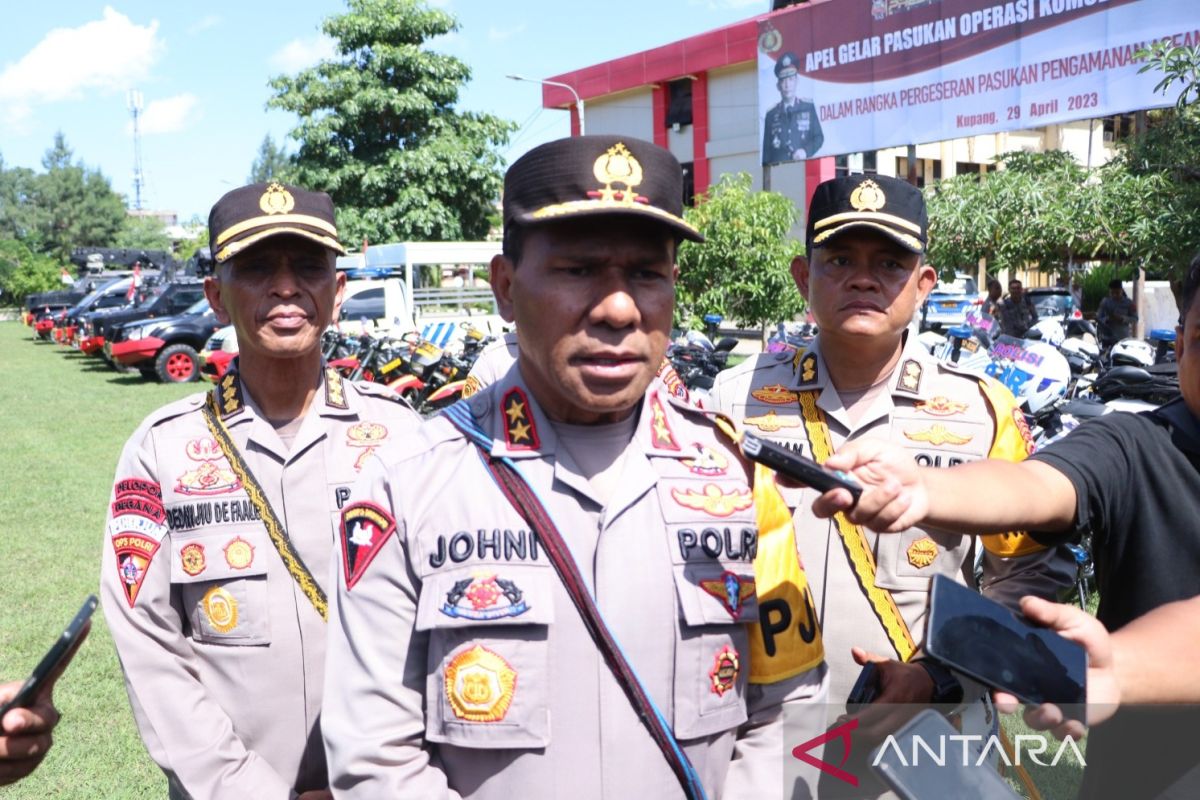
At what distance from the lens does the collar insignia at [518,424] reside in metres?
1.56

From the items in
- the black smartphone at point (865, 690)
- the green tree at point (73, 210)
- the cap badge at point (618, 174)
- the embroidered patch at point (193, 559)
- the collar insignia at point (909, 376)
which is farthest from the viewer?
the green tree at point (73, 210)

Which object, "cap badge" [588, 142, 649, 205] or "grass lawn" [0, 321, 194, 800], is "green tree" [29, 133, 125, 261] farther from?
"cap badge" [588, 142, 649, 205]

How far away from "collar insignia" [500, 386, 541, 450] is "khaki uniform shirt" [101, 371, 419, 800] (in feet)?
1.55

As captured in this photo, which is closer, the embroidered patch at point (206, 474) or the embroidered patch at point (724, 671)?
the embroidered patch at point (724, 671)

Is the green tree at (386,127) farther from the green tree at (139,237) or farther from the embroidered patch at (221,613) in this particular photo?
the green tree at (139,237)

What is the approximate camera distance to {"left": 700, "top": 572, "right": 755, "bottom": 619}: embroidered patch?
153 cm

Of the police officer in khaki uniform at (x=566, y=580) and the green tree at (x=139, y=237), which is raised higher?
the green tree at (x=139, y=237)

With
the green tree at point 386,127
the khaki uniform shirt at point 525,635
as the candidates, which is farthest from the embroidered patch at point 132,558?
the green tree at point 386,127

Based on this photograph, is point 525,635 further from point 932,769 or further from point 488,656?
point 932,769

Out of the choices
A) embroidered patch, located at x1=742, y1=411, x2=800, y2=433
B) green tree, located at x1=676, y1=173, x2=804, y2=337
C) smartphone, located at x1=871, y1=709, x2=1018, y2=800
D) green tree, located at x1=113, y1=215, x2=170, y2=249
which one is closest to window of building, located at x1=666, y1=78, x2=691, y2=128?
green tree, located at x1=676, y1=173, x2=804, y2=337

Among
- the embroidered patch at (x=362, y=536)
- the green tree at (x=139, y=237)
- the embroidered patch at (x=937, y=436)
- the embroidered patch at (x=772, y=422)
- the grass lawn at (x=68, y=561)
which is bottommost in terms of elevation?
the grass lawn at (x=68, y=561)

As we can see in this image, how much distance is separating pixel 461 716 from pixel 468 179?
22.9 metres

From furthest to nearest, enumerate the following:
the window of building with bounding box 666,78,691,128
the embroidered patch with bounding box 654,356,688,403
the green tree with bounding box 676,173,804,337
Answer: the window of building with bounding box 666,78,691,128, the green tree with bounding box 676,173,804,337, the embroidered patch with bounding box 654,356,688,403

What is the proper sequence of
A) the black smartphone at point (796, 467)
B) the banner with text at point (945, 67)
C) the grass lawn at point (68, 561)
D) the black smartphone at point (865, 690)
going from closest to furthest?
the black smartphone at point (796, 467)
the black smartphone at point (865, 690)
the grass lawn at point (68, 561)
the banner with text at point (945, 67)
